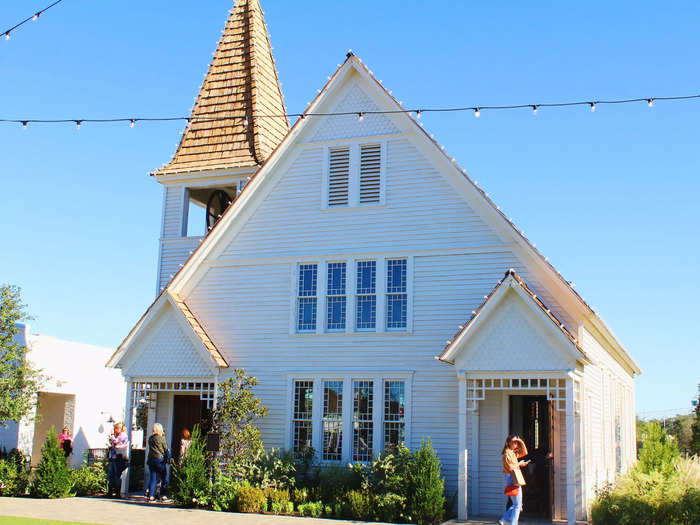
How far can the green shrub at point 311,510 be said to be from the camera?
16.8 metres

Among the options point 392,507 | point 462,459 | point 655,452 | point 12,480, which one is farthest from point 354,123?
point 655,452

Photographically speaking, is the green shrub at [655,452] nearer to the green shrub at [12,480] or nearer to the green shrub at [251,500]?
the green shrub at [251,500]

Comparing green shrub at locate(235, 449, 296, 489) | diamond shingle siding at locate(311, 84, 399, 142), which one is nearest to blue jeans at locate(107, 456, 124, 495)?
green shrub at locate(235, 449, 296, 489)

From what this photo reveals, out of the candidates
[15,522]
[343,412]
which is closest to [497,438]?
[343,412]

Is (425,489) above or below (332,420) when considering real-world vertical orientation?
below

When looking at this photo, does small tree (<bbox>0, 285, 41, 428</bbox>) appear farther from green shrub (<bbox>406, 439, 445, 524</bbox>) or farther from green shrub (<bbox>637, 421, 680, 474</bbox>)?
green shrub (<bbox>637, 421, 680, 474</bbox>)

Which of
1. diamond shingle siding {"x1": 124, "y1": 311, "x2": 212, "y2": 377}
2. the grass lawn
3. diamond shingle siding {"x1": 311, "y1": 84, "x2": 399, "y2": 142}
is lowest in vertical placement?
the grass lawn

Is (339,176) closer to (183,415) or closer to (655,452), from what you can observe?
(183,415)

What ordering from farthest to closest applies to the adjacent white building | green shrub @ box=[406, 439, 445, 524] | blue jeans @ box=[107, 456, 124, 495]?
the adjacent white building, blue jeans @ box=[107, 456, 124, 495], green shrub @ box=[406, 439, 445, 524]

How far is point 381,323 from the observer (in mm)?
18938

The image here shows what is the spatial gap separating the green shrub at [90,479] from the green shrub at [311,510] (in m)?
5.94

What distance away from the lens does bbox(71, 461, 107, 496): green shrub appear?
63.4ft

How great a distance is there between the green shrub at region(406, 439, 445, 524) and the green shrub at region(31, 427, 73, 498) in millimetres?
8144

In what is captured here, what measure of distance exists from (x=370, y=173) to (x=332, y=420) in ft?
20.1
